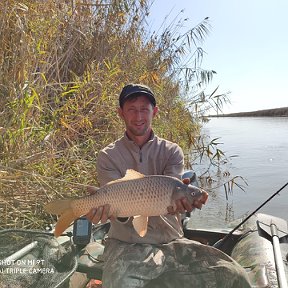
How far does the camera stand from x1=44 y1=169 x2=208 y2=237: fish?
79.7 inches

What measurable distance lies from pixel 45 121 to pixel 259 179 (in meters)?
6.55

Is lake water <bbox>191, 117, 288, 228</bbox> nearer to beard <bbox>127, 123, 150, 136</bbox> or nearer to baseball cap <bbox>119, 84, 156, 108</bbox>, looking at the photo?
beard <bbox>127, 123, 150, 136</bbox>

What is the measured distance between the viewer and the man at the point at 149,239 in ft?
7.13

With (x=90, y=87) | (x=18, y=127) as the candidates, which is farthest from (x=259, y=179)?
(x=18, y=127)

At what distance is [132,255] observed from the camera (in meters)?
2.27

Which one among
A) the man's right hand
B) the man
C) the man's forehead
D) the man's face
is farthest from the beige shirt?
the man's right hand

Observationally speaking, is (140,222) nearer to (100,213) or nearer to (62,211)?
(100,213)

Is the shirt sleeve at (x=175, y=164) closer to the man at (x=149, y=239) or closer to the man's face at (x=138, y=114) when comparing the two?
the man at (x=149, y=239)

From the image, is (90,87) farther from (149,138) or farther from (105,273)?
(105,273)

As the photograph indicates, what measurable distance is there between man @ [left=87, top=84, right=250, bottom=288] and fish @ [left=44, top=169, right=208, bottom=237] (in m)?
0.04

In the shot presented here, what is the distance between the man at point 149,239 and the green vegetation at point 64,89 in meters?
0.91

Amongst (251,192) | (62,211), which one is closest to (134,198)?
(62,211)

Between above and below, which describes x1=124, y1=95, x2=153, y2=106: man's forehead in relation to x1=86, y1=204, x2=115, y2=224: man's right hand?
above

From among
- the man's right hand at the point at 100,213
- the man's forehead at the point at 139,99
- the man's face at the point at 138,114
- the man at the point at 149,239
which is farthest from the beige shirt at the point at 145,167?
the man's right hand at the point at 100,213
